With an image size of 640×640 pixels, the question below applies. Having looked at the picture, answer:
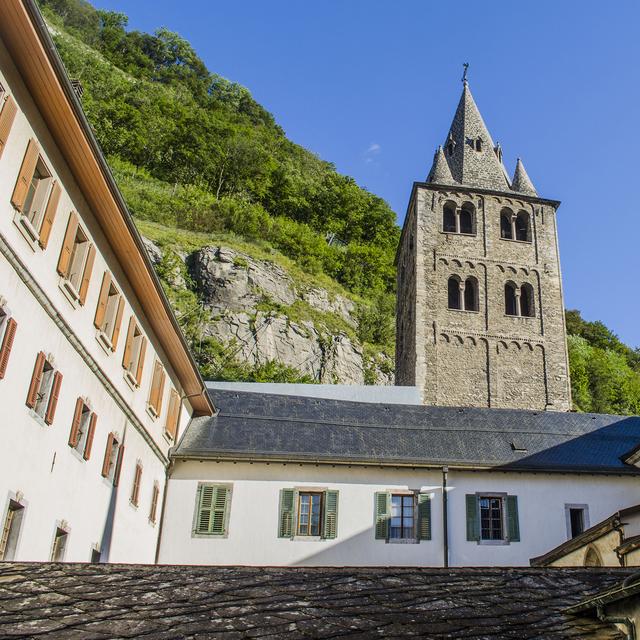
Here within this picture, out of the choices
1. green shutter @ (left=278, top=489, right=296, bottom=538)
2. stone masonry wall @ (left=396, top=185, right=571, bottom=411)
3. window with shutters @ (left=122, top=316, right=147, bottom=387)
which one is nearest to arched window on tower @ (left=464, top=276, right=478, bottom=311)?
stone masonry wall @ (left=396, top=185, right=571, bottom=411)

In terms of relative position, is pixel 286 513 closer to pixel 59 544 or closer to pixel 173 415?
pixel 173 415

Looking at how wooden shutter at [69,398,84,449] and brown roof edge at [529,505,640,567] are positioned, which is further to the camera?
brown roof edge at [529,505,640,567]

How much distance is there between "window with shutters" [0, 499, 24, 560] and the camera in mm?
12344

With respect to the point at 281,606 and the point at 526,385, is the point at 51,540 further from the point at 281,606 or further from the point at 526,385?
the point at 526,385

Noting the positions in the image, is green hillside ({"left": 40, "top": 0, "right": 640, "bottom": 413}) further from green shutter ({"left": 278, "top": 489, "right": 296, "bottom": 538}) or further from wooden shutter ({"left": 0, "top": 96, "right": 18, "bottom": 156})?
wooden shutter ({"left": 0, "top": 96, "right": 18, "bottom": 156})

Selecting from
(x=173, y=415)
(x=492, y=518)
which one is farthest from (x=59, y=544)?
(x=492, y=518)

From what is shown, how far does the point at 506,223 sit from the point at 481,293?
5880 millimetres

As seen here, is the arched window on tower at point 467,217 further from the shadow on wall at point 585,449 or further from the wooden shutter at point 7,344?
the wooden shutter at point 7,344

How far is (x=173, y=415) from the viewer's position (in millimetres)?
21781

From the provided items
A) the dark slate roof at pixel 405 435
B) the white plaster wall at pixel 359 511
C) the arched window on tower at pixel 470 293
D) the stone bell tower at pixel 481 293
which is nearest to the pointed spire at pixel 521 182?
the stone bell tower at pixel 481 293

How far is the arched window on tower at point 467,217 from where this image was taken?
45188 mm

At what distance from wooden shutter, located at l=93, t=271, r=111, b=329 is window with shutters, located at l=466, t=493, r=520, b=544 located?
1109 centimetres

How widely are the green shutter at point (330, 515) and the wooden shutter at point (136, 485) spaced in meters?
4.95

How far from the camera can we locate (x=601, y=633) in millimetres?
5039
